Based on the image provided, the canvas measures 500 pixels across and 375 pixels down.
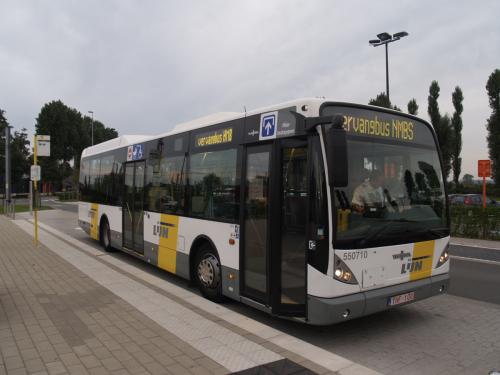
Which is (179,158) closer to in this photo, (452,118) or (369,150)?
(369,150)

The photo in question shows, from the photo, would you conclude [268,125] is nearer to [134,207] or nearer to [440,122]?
[134,207]

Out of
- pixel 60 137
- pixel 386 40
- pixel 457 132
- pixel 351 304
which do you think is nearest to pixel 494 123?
pixel 457 132

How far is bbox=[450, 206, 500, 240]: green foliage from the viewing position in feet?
50.2

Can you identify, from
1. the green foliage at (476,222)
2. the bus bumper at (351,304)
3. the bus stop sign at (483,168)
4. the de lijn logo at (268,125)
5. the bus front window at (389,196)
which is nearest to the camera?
the bus bumper at (351,304)

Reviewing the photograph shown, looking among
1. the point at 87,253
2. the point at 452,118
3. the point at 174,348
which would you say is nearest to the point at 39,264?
the point at 87,253

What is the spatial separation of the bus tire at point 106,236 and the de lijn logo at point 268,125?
23.9 ft

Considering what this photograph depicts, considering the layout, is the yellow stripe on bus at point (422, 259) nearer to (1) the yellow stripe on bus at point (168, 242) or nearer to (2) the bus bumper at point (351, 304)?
(2) the bus bumper at point (351, 304)

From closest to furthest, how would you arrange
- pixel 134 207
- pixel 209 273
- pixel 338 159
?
pixel 338 159
pixel 209 273
pixel 134 207

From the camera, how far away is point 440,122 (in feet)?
151

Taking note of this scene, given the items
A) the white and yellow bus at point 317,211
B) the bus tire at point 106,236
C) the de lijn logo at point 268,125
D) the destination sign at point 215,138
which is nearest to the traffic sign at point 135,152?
the bus tire at point 106,236

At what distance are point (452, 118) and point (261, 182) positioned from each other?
55.6 m

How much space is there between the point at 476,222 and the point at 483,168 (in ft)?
8.98

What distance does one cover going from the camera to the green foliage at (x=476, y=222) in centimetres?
1530

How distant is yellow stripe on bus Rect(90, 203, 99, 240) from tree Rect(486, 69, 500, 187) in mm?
49646
